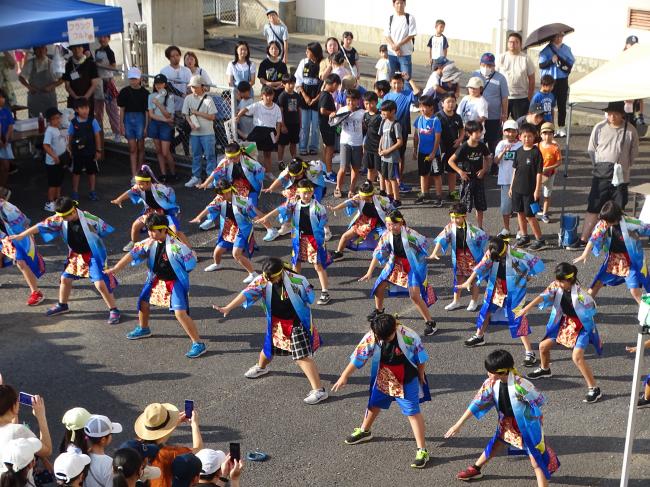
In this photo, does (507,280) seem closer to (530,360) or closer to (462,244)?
(530,360)

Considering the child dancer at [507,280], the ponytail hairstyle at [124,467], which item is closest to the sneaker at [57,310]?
the child dancer at [507,280]

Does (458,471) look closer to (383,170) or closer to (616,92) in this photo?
(616,92)

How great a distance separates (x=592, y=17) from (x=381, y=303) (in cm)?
964

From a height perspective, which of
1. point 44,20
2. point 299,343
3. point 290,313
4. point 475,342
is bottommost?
point 475,342

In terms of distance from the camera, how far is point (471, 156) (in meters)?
13.5

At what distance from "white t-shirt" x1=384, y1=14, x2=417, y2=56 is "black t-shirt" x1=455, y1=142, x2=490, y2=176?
199 inches

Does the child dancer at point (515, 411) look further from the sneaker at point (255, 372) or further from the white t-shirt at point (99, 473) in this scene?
the white t-shirt at point (99, 473)

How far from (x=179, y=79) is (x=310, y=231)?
5140mm

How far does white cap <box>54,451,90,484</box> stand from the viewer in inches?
270

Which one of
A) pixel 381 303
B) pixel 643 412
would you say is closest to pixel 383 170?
pixel 381 303

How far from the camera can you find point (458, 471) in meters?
8.98

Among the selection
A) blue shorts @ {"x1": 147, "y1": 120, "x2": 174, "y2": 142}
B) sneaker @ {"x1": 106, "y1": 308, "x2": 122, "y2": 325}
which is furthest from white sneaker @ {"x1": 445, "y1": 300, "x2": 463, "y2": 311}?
blue shorts @ {"x1": 147, "y1": 120, "x2": 174, "y2": 142}

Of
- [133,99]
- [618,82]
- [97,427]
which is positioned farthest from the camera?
[133,99]

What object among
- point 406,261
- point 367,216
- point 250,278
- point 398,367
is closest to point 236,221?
point 250,278
